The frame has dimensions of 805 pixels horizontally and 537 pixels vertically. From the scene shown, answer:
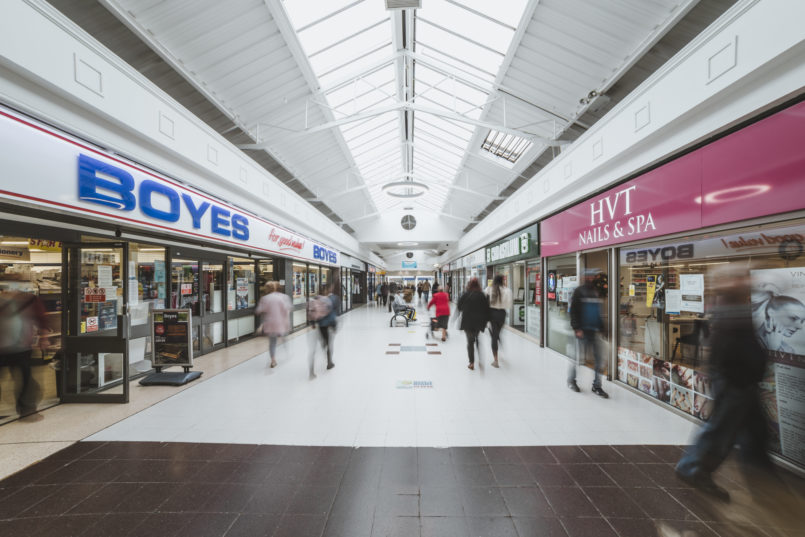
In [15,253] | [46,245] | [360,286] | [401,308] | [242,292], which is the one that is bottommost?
[401,308]

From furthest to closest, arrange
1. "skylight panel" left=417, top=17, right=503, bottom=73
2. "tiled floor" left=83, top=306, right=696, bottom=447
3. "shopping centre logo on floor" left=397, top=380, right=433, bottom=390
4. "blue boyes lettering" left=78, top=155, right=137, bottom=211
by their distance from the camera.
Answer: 1. "skylight panel" left=417, top=17, right=503, bottom=73
2. "shopping centre logo on floor" left=397, top=380, right=433, bottom=390
3. "blue boyes lettering" left=78, top=155, right=137, bottom=211
4. "tiled floor" left=83, top=306, right=696, bottom=447

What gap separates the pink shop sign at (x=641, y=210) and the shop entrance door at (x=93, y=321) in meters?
6.55

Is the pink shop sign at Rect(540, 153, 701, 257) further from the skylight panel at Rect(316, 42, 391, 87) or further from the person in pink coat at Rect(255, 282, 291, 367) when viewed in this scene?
the person in pink coat at Rect(255, 282, 291, 367)

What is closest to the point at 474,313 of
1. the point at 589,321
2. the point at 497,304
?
the point at 497,304

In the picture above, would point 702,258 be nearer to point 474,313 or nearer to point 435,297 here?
point 474,313

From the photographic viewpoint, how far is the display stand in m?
5.05

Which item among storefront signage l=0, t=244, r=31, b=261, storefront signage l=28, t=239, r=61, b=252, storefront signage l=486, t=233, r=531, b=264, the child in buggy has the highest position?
storefront signage l=486, t=233, r=531, b=264

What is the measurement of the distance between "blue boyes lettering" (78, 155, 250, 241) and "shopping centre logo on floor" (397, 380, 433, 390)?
395cm

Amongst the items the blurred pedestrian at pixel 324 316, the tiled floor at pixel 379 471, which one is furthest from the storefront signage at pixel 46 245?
the blurred pedestrian at pixel 324 316

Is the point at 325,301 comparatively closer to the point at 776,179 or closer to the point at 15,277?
the point at 15,277

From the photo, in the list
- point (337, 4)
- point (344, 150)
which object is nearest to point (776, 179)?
point (337, 4)

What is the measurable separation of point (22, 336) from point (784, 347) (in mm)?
7110

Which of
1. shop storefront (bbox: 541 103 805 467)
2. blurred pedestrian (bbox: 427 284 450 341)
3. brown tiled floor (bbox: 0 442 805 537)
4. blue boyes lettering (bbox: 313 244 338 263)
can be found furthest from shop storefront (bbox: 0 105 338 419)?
shop storefront (bbox: 541 103 805 467)

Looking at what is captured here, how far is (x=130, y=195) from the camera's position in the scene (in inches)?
151
